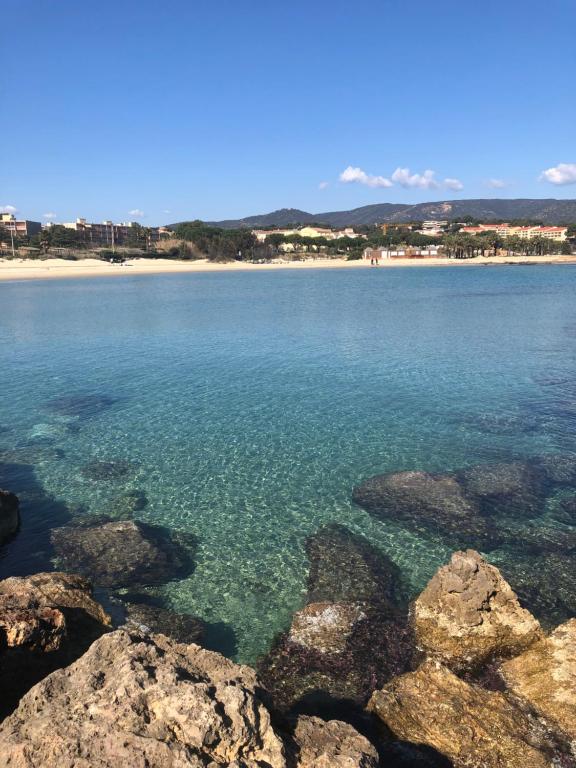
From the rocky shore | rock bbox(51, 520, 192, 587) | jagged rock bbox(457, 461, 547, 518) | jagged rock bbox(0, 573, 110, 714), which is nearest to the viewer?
the rocky shore

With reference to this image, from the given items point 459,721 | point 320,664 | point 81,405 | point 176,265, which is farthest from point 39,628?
point 176,265

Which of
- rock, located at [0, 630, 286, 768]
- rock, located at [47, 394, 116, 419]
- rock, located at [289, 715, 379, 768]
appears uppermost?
rock, located at [0, 630, 286, 768]

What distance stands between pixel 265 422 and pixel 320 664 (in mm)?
11925

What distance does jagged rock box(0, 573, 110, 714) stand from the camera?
6.37 metres

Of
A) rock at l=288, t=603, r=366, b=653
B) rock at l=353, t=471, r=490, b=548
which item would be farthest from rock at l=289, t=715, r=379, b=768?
rock at l=353, t=471, r=490, b=548

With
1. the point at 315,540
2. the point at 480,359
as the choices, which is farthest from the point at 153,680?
the point at 480,359

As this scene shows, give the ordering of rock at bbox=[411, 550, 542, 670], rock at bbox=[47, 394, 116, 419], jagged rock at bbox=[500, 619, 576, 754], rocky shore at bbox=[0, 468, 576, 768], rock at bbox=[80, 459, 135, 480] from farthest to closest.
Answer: rock at bbox=[47, 394, 116, 419], rock at bbox=[80, 459, 135, 480], rock at bbox=[411, 550, 542, 670], jagged rock at bbox=[500, 619, 576, 754], rocky shore at bbox=[0, 468, 576, 768]

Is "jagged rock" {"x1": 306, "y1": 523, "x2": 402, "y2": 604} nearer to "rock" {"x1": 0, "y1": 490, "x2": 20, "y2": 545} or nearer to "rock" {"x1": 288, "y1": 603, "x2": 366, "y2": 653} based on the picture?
"rock" {"x1": 288, "y1": 603, "x2": 366, "y2": 653}

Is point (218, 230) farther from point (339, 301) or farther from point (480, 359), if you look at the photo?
point (480, 359)

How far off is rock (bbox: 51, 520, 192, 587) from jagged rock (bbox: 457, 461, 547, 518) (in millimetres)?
7968

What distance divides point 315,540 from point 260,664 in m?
3.88

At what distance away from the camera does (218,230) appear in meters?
168

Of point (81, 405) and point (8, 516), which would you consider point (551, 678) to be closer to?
point (8, 516)

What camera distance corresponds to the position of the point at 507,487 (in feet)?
47.6
